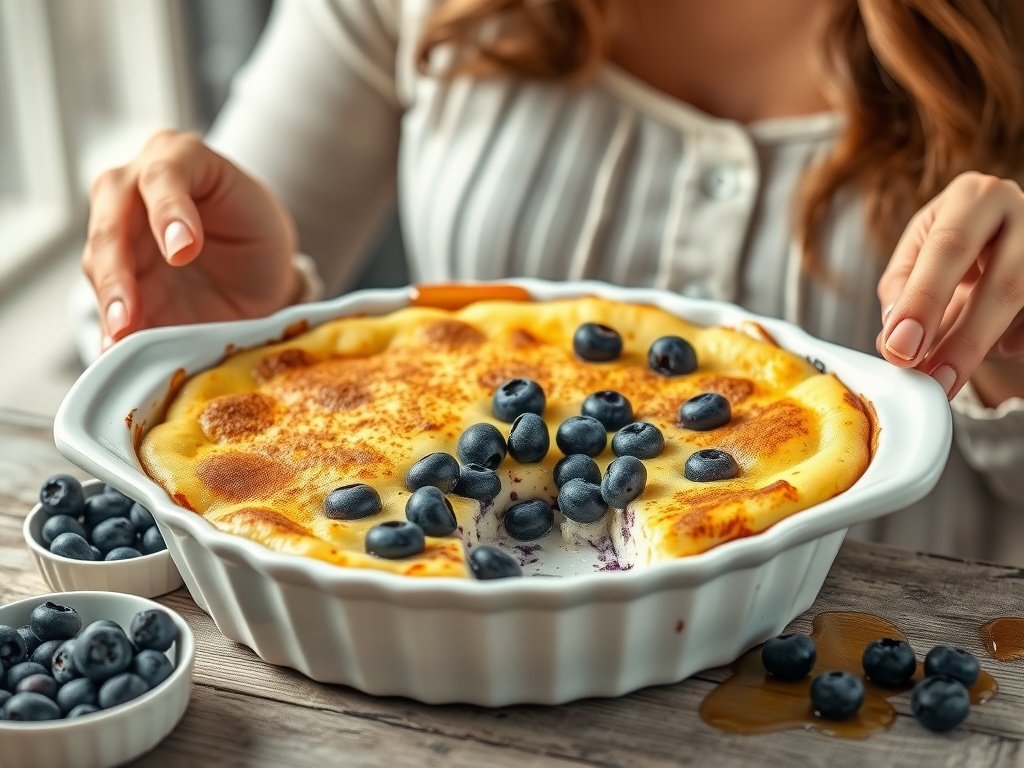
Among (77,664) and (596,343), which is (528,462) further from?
(77,664)

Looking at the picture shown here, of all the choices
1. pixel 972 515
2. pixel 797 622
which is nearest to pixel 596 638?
pixel 797 622

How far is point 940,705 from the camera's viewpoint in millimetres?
1039

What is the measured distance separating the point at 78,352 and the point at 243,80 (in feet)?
3.17

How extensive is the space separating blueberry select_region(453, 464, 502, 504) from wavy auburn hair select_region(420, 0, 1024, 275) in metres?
0.98

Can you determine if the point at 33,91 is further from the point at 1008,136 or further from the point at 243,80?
the point at 1008,136

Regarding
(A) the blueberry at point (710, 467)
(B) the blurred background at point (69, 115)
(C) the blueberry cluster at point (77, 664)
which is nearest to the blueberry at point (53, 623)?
(C) the blueberry cluster at point (77, 664)

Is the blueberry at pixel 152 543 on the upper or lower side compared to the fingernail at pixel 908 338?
lower

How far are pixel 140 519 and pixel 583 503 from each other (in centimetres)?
52

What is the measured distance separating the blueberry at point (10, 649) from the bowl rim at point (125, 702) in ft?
0.18

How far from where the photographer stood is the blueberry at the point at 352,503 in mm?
1168

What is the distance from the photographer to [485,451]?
1284 millimetres

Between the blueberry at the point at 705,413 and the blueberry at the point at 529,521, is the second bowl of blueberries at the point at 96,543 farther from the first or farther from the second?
the blueberry at the point at 705,413

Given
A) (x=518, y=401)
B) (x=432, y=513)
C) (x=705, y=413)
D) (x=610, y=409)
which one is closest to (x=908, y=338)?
(x=705, y=413)

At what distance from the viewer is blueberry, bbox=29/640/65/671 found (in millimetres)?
1052
